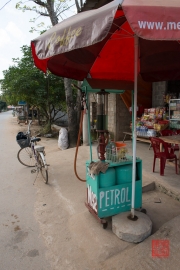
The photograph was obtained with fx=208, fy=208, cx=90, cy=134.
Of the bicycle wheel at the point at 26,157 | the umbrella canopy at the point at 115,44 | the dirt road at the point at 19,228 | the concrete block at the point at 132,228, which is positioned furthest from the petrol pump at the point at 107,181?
the bicycle wheel at the point at 26,157

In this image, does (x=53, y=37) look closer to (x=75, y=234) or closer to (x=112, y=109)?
(x=75, y=234)

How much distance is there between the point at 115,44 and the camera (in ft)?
11.8

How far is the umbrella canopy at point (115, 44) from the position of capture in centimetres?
164

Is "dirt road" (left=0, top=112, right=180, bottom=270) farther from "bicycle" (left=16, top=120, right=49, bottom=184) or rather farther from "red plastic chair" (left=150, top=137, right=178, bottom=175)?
"red plastic chair" (left=150, top=137, right=178, bottom=175)

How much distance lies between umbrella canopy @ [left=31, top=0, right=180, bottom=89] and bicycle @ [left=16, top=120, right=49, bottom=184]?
7.29 feet

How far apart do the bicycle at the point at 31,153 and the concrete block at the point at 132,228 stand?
2454mm

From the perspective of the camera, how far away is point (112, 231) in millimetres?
2832

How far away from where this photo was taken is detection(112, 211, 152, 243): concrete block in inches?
100

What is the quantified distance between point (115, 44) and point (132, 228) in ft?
9.61

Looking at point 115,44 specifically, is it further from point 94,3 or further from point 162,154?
point 94,3

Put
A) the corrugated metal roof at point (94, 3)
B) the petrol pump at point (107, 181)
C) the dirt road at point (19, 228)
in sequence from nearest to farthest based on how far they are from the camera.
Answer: the dirt road at point (19, 228) < the petrol pump at point (107, 181) < the corrugated metal roof at point (94, 3)

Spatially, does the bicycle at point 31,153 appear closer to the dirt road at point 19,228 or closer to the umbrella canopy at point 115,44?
the dirt road at point 19,228

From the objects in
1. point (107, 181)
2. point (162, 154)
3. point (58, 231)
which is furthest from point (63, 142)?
point (107, 181)

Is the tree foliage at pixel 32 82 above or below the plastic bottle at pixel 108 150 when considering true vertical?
above
